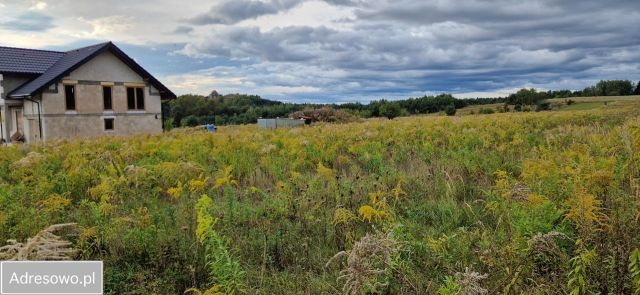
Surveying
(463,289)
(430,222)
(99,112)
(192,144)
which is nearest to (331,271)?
(463,289)

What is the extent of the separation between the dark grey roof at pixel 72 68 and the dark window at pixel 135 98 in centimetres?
122

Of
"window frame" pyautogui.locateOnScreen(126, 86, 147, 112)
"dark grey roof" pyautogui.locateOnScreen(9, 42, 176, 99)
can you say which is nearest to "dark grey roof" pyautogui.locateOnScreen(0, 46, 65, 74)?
"dark grey roof" pyautogui.locateOnScreen(9, 42, 176, 99)

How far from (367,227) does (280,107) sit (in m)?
78.5

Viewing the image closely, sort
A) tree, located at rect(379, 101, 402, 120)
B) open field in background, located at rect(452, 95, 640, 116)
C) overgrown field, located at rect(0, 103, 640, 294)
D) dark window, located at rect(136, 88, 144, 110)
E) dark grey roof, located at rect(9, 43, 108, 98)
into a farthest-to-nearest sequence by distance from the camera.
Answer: tree, located at rect(379, 101, 402, 120)
open field in background, located at rect(452, 95, 640, 116)
dark window, located at rect(136, 88, 144, 110)
dark grey roof, located at rect(9, 43, 108, 98)
overgrown field, located at rect(0, 103, 640, 294)

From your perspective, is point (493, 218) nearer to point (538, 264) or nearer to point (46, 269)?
point (538, 264)

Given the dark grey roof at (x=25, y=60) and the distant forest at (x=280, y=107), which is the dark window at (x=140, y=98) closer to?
the dark grey roof at (x=25, y=60)

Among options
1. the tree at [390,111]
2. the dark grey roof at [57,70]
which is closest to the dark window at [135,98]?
the dark grey roof at [57,70]

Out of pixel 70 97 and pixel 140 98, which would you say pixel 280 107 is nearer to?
pixel 140 98

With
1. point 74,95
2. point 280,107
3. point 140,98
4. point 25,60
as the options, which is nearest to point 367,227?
point 74,95

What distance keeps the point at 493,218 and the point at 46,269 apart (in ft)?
14.1

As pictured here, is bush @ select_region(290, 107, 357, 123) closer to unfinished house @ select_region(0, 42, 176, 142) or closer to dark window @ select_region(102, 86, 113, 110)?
unfinished house @ select_region(0, 42, 176, 142)

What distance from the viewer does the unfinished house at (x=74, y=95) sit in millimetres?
27750

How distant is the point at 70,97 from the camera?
29.1 meters

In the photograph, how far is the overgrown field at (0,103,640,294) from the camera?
3039mm
